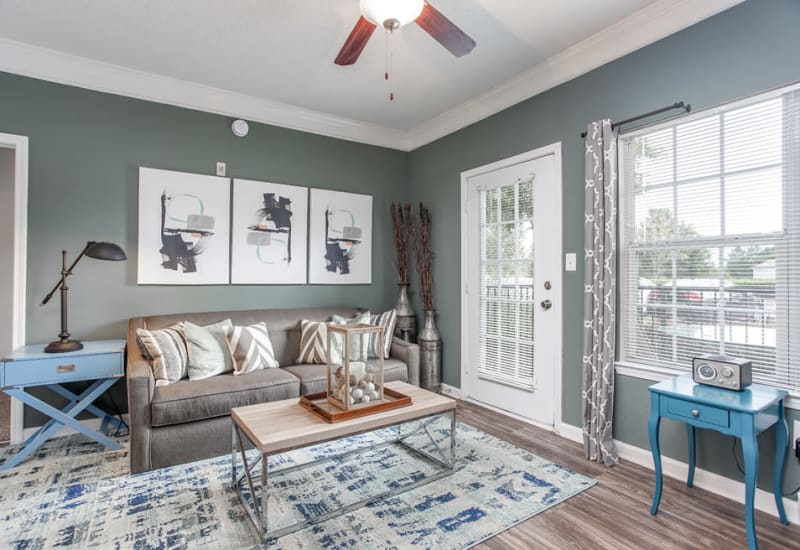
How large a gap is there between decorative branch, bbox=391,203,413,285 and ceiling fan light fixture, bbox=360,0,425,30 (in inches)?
97.5

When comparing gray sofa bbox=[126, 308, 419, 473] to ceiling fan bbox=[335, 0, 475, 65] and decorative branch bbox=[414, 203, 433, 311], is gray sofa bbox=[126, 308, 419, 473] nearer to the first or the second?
decorative branch bbox=[414, 203, 433, 311]

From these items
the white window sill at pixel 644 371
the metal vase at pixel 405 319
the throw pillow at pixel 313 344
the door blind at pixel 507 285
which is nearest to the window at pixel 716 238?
the white window sill at pixel 644 371

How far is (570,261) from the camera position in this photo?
294cm

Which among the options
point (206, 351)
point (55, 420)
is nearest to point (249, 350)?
point (206, 351)

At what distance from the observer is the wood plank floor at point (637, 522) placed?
180 cm

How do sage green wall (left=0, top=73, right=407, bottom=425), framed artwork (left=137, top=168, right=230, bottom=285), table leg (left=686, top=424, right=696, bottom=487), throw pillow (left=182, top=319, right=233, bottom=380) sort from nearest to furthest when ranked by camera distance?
table leg (left=686, top=424, right=696, bottom=487)
throw pillow (left=182, top=319, right=233, bottom=380)
sage green wall (left=0, top=73, right=407, bottom=425)
framed artwork (left=137, top=168, right=230, bottom=285)

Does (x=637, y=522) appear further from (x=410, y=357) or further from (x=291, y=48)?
(x=291, y=48)

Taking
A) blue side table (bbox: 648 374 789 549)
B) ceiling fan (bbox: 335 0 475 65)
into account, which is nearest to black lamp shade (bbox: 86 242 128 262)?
ceiling fan (bbox: 335 0 475 65)

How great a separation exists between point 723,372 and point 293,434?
2001mm

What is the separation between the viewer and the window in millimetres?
2010

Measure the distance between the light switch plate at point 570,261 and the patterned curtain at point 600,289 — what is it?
0.20 m

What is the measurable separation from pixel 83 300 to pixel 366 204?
2.50m

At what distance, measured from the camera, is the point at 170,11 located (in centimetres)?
242

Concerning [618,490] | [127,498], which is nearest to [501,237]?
[618,490]
